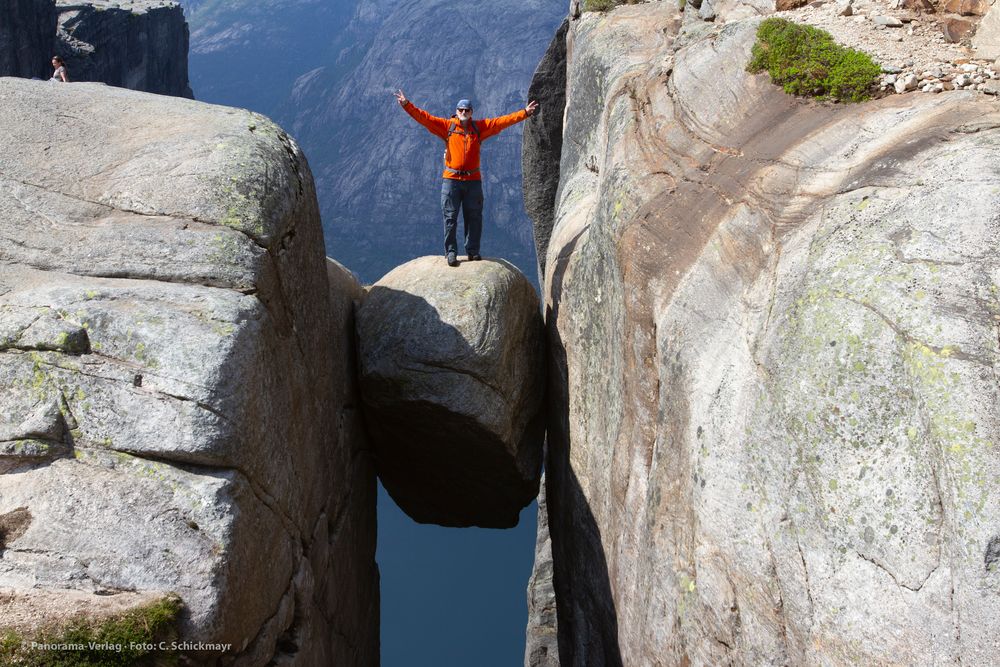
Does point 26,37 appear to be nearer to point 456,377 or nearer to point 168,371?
point 456,377

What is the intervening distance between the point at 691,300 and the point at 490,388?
15.8 ft

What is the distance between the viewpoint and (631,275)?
35.8 feet

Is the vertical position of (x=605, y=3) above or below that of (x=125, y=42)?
below

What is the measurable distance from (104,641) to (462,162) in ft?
32.3

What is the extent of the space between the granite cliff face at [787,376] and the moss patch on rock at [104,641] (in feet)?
17.1

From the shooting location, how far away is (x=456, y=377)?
13.5 meters

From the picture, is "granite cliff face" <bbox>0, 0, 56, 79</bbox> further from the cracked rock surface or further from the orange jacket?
the cracked rock surface

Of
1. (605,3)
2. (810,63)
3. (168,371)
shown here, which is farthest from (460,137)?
(168,371)

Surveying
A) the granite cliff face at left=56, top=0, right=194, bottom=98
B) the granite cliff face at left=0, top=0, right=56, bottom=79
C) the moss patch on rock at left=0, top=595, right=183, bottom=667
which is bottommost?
the moss patch on rock at left=0, top=595, right=183, bottom=667

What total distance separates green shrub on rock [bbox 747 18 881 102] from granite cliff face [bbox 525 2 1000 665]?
0.77 ft

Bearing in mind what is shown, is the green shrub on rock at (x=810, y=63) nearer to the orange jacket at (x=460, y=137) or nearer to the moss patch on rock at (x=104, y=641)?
the orange jacket at (x=460, y=137)

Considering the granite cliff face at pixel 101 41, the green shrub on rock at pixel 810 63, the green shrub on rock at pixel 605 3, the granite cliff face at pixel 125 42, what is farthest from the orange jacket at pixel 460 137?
the granite cliff face at pixel 125 42

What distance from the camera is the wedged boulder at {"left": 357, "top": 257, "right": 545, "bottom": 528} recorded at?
44.5 feet

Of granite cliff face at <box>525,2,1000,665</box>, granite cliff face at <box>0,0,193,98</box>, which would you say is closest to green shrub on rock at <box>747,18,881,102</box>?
granite cliff face at <box>525,2,1000,665</box>
